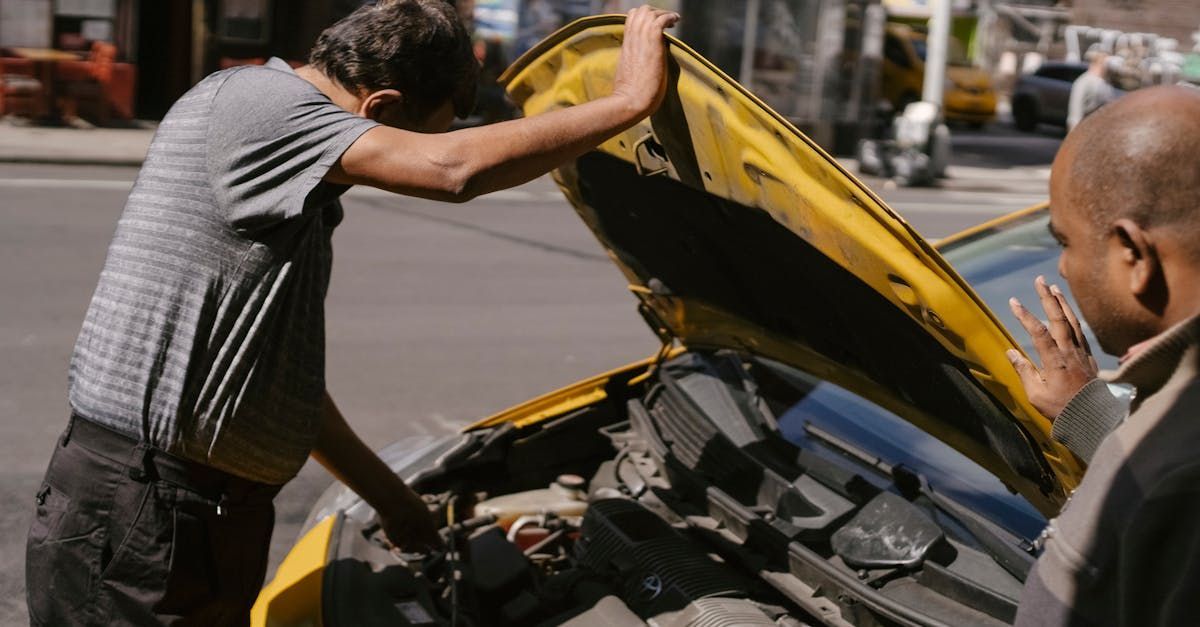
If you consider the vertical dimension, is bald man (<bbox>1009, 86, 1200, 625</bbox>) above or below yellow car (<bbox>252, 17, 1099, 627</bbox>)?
above

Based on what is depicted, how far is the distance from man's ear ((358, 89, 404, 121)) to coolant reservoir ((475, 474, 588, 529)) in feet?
4.25

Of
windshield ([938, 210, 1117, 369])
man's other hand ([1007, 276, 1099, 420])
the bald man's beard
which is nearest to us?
the bald man's beard

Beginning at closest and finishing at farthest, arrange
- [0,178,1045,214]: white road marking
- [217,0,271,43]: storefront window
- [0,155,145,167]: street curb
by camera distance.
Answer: [0,178,1045,214]: white road marking
[0,155,145,167]: street curb
[217,0,271,43]: storefront window

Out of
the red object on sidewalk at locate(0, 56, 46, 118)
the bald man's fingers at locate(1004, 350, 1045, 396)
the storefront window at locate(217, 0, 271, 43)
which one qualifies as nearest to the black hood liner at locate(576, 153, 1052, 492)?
the bald man's fingers at locate(1004, 350, 1045, 396)

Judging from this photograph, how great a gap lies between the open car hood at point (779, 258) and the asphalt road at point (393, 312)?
2203 millimetres

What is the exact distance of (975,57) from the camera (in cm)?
3200

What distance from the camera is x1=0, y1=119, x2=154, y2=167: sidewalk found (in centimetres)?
1455

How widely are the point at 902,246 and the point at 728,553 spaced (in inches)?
40.3

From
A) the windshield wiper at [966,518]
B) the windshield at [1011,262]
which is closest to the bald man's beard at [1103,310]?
the windshield wiper at [966,518]

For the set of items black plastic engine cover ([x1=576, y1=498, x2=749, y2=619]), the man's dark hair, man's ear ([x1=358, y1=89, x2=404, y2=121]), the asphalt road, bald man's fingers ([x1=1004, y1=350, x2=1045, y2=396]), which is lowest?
the asphalt road

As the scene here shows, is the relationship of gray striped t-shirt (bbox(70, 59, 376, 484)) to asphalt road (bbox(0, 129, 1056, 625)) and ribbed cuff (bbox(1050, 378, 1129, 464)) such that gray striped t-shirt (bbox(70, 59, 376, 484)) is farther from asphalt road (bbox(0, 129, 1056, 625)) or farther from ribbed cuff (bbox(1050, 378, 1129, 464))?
asphalt road (bbox(0, 129, 1056, 625))

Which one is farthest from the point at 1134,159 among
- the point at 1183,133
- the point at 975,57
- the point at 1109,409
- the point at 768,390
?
the point at 975,57

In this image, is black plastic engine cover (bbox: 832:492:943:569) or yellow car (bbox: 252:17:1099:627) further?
black plastic engine cover (bbox: 832:492:943:569)

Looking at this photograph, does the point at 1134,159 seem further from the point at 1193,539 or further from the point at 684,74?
Result: the point at 684,74
